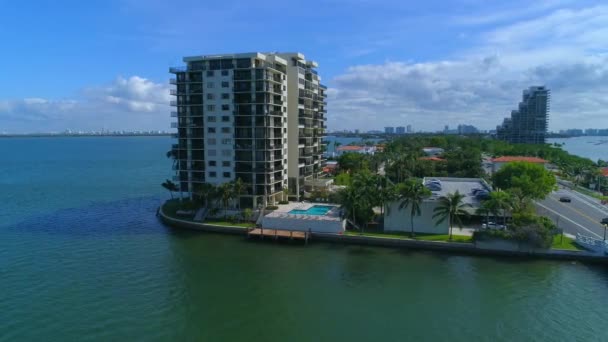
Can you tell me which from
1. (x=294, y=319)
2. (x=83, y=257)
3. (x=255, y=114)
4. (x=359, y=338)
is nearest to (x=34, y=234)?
(x=83, y=257)

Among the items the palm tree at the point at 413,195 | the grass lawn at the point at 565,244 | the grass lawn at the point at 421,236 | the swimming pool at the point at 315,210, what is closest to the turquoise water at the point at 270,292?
the grass lawn at the point at 565,244

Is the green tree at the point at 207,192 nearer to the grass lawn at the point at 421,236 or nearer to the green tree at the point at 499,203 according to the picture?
the grass lawn at the point at 421,236

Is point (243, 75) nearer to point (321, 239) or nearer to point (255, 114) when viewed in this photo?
point (255, 114)

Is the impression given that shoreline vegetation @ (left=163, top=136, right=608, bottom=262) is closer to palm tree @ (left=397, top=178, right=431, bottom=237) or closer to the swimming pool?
palm tree @ (left=397, top=178, right=431, bottom=237)

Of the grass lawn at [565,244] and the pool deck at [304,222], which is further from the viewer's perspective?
the pool deck at [304,222]

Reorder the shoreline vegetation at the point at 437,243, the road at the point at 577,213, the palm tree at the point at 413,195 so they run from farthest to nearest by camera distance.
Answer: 1. the road at the point at 577,213
2. the palm tree at the point at 413,195
3. the shoreline vegetation at the point at 437,243
